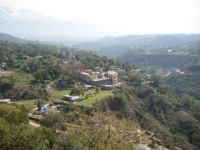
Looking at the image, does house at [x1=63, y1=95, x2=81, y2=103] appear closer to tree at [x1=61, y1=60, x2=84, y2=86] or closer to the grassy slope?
the grassy slope

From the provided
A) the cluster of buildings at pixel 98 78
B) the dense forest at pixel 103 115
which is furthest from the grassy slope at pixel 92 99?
the cluster of buildings at pixel 98 78

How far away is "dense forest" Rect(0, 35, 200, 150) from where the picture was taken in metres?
11.8

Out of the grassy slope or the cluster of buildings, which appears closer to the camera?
the grassy slope

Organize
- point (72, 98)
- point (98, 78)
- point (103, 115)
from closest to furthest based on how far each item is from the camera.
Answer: point (103, 115) → point (72, 98) → point (98, 78)

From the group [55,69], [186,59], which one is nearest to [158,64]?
→ [186,59]

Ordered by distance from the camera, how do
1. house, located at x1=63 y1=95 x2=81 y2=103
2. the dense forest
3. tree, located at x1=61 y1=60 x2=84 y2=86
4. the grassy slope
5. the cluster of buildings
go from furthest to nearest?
1. the cluster of buildings
2. tree, located at x1=61 y1=60 x2=84 y2=86
3. house, located at x1=63 y1=95 x2=81 y2=103
4. the grassy slope
5. the dense forest

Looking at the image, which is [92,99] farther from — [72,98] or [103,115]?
[103,115]

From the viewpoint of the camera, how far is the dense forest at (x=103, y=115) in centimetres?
1178

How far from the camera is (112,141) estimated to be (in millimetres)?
12883

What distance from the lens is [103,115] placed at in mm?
15648

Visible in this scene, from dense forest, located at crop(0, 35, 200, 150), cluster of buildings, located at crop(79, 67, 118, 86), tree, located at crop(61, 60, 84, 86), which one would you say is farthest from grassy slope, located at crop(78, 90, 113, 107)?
tree, located at crop(61, 60, 84, 86)

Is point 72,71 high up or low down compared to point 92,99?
up

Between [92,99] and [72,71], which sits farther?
[72,71]

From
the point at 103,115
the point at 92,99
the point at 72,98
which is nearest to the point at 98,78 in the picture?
the point at 92,99
